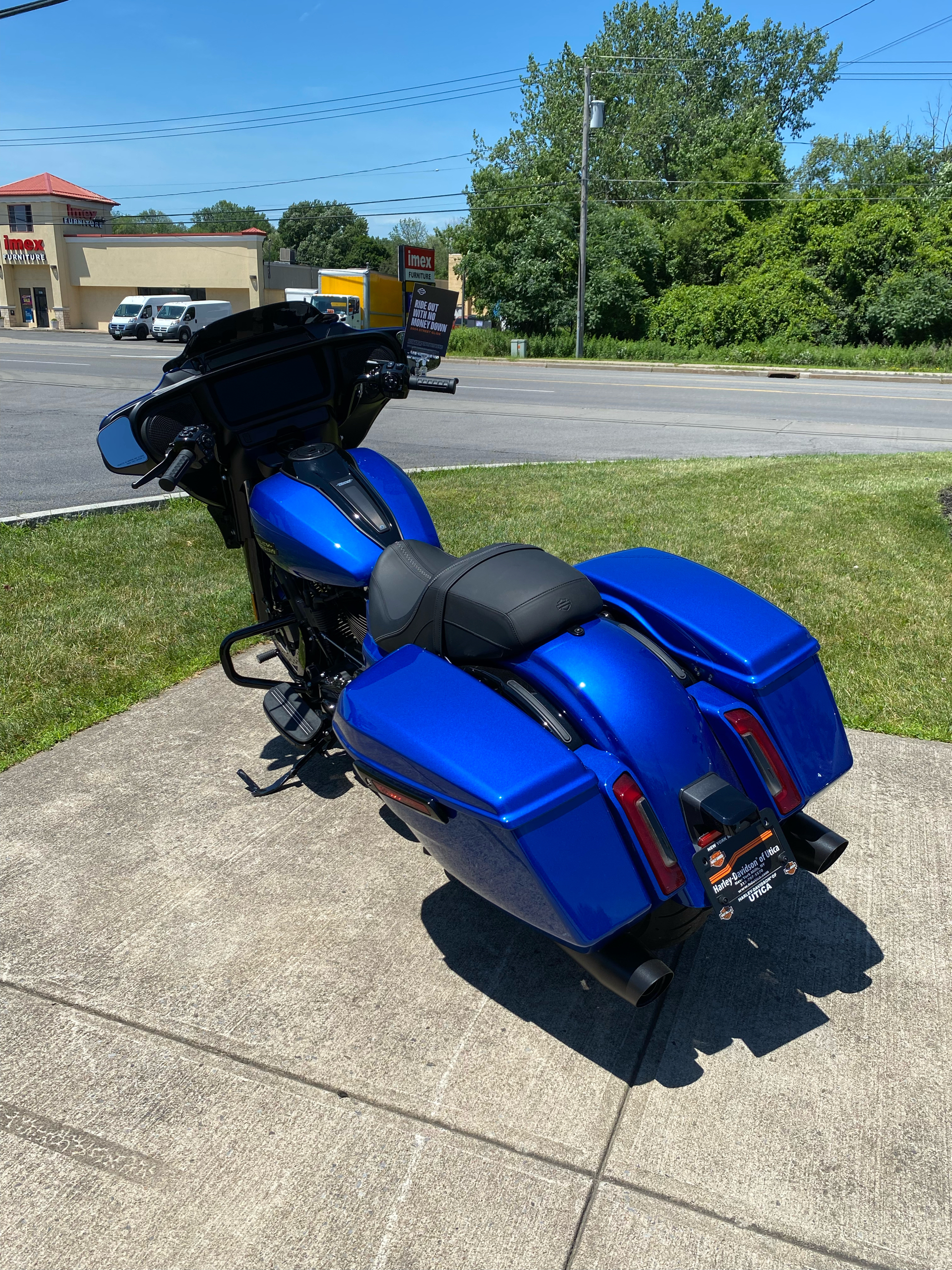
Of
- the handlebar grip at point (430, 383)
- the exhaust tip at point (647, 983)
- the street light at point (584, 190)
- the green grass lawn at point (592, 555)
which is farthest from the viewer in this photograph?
the street light at point (584, 190)

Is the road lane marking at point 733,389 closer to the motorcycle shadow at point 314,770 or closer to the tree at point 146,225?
the motorcycle shadow at point 314,770

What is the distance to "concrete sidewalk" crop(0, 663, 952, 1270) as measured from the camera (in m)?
1.89

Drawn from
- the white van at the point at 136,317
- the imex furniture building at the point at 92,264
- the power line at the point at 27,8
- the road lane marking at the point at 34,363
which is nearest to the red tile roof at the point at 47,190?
the imex furniture building at the point at 92,264

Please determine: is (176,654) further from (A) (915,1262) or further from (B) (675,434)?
(B) (675,434)

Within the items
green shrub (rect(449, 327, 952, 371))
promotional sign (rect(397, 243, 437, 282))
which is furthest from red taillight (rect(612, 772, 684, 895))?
green shrub (rect(449, 327, 952, 371))

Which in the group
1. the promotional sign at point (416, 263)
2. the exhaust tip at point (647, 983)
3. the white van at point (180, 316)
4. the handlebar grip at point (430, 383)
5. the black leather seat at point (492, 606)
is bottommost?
the exhaust tip at point (647, 983)

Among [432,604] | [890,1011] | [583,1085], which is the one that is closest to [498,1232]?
[583,1085]

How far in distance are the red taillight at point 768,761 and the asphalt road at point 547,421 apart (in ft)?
21.8

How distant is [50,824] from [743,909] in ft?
7.65

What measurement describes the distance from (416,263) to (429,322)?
75.9ft

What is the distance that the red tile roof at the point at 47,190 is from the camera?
48.8 metres

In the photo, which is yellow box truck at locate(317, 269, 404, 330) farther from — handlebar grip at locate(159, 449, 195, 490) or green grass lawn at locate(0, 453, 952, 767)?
handlebar grip at locate(159, 449, 195, 490)

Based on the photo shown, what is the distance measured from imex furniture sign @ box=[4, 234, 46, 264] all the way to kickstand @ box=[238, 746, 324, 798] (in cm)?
5228

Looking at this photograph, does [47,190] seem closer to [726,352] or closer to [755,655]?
[726,352]
